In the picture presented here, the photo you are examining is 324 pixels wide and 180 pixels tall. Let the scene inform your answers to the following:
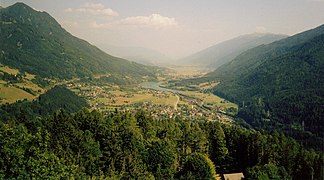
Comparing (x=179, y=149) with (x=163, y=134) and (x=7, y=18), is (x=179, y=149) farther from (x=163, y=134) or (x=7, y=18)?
(x=7, y=18)

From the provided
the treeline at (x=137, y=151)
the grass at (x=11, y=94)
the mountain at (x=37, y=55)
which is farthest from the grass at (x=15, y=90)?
the treeline at (x=137, y=151)

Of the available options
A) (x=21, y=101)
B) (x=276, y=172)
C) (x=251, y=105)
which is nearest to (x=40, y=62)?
(x=21, y=101)

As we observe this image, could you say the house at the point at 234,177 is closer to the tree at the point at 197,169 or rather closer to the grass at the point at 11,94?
the tree at the point at 197,169

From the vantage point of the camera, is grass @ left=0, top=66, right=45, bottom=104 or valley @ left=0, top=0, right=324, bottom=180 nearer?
valley @ left=0, top=0, right=324, bottom=180

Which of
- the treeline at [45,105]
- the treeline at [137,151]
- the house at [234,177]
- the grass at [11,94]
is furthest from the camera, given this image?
the grass at [11,94]

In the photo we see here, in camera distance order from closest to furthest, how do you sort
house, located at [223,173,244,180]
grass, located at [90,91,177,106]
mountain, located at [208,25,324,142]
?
house, located at [223,173,244,180] → mountain, located at [208,25,324,142] → grass, located at [90,91,177,106]

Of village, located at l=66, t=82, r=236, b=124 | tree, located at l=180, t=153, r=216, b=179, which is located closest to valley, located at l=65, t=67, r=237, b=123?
village, located at l=66, t=82, r=236, b=124

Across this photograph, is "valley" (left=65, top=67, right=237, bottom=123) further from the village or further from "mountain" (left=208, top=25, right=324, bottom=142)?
"mountain" (left=208, top=25, right=324, bottom=142)

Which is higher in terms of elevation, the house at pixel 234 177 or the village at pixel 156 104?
the house at pixel 234 177

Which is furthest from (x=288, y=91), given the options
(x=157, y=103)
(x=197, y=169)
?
(x=197, y=169)

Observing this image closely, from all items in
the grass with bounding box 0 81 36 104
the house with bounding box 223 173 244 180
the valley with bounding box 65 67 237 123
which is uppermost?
the grass with bounding box 0 81 36 104
